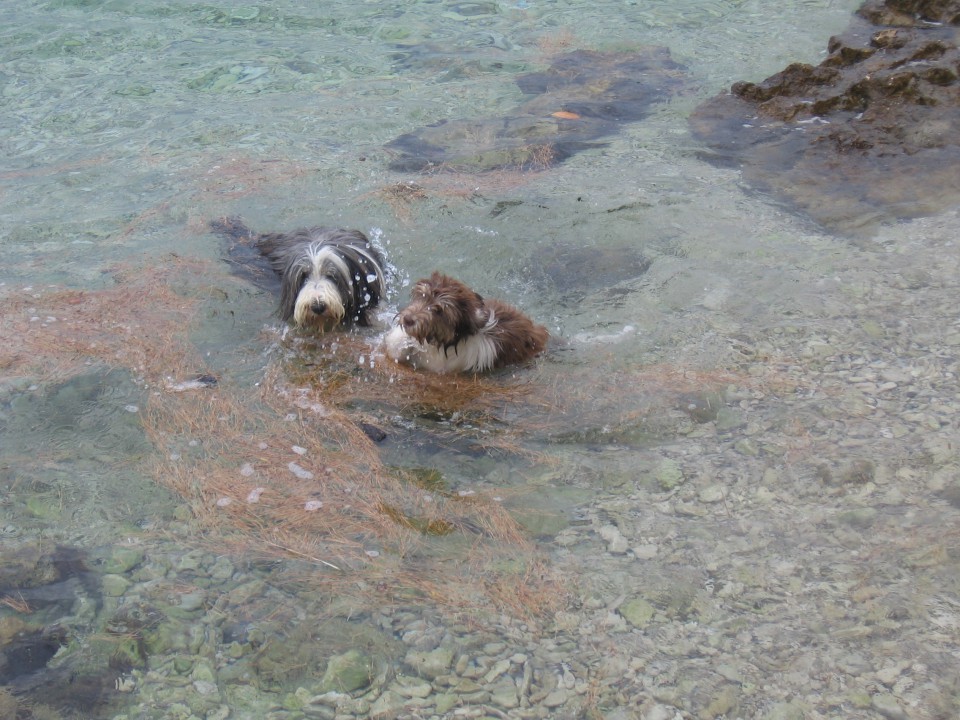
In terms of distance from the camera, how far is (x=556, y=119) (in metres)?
10.8

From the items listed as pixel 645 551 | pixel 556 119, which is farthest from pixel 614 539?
pixel 556 119

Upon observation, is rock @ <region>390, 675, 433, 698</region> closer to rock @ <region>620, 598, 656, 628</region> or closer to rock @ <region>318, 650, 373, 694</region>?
rock @ <region>318, 650, 373, 694</region>

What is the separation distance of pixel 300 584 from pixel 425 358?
2219 millimetres

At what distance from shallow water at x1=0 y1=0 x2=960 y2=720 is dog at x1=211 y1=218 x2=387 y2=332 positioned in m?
0.21

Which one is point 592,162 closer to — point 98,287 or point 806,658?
point 98,287

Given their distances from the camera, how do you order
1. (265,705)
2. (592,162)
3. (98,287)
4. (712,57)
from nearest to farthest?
(265,705)
(98,287)
(592,162)
(712,57)

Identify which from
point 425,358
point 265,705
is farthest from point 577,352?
point 265,705

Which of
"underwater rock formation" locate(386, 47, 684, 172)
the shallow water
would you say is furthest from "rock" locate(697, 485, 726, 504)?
"underwater rock formation" locate(386, 47, 684, 172)

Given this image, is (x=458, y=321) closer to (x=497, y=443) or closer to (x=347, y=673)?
(x=497, y=443)

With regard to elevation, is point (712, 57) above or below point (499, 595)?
above

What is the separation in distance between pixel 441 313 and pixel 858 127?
5.97 m

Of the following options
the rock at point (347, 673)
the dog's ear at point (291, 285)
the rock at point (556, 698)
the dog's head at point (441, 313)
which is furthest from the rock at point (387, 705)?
the dog's ear at point (291, 285)

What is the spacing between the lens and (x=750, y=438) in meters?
5.71

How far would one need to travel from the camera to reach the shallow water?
4172 mm
